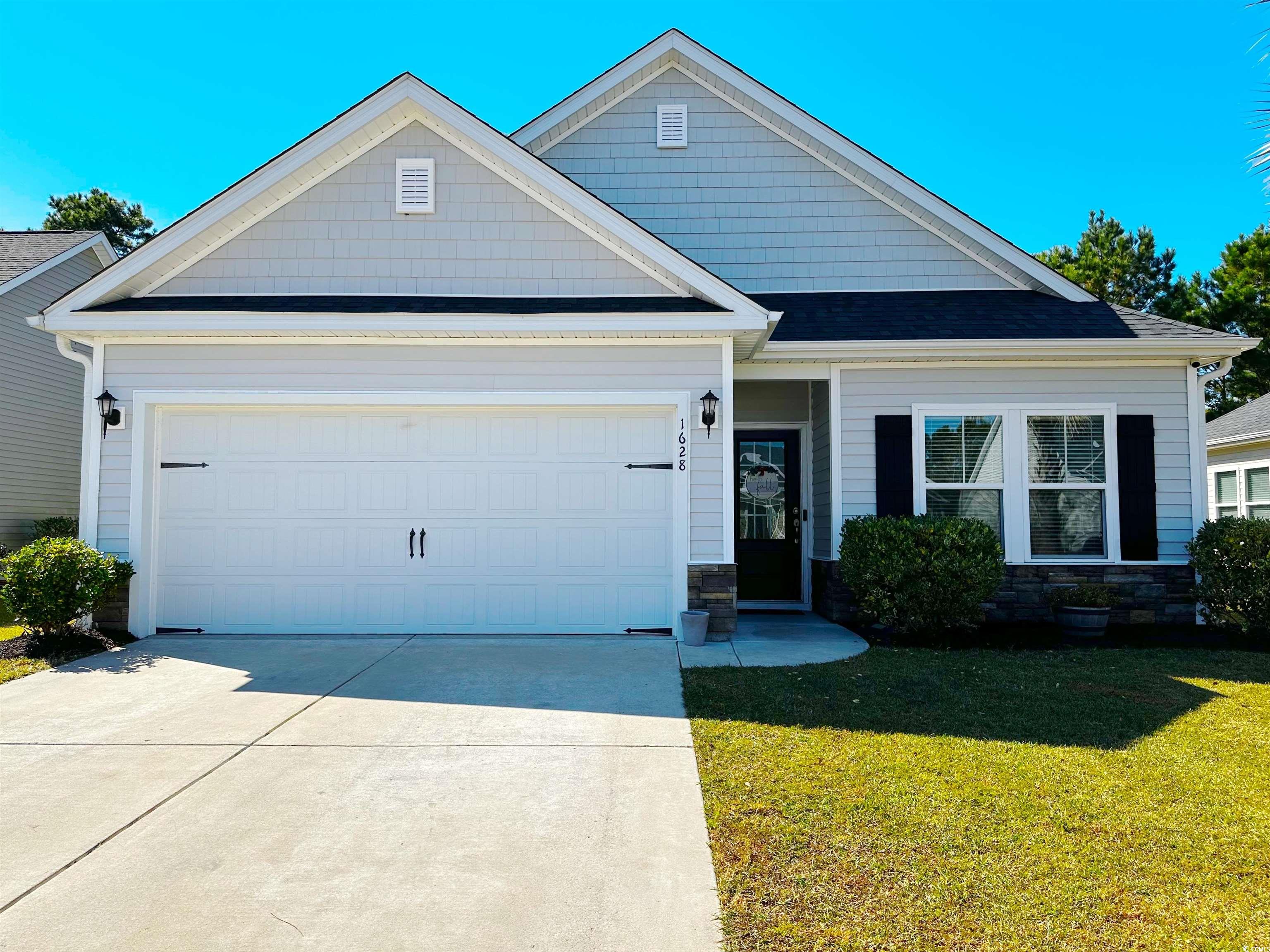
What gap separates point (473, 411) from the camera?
795 centimetres

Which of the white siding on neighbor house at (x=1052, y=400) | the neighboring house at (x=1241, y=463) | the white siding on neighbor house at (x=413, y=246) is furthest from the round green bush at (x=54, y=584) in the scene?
the neighboring house at (x=1241, y=463)

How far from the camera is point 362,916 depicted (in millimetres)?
2723

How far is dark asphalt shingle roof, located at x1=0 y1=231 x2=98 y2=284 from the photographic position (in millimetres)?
13711

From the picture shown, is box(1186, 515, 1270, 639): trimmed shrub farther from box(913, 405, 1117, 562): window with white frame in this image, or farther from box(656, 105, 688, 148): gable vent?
box(656, 105, 688, 148): gable vent

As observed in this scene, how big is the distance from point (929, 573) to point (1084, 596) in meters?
1.91

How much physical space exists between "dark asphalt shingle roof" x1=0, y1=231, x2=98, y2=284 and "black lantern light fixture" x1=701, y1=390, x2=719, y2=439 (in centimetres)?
1247

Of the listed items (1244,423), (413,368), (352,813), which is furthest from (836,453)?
(1244,423)

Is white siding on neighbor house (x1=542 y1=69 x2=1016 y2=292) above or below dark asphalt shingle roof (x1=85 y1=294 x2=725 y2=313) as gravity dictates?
above

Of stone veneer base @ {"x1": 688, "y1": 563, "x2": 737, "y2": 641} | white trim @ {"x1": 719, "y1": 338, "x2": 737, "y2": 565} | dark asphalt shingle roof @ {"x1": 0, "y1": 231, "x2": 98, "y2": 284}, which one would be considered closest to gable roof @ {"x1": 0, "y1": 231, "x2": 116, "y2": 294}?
dark asphalt shingle roof @ {"x1": 0, "y1": 231, "x2": 98, "y2": 284}

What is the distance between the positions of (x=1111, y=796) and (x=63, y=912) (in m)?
4.28

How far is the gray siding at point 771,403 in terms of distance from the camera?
33.9ft

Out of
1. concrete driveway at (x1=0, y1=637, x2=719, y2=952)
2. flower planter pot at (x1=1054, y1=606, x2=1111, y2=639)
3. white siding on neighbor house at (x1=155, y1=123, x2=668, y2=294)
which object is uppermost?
white siding on neighbor house at (x1=155, y1=123, x2=668, y2=294)

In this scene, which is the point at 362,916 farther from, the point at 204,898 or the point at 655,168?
the point at 655,168

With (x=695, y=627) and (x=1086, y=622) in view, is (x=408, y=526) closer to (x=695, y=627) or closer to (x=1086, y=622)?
(x=695, y=627)
